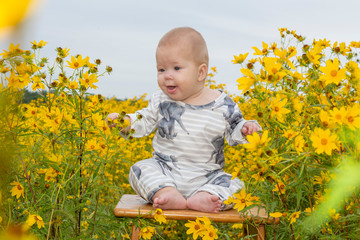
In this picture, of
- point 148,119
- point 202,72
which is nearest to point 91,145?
point 148,119

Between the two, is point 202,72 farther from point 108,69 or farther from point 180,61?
point 108,69

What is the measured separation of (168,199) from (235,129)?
1.89 feet

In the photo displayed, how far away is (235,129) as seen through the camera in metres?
2.19

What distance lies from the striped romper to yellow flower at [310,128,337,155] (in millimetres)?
910

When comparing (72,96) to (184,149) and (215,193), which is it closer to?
(184,149)

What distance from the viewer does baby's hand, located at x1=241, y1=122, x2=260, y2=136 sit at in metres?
2.06

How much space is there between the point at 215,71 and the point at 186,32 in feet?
10.2

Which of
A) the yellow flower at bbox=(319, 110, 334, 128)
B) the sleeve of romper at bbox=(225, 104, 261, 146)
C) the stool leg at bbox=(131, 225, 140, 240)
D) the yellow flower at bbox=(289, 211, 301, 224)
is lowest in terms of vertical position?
the stool leg at bbox=(131, 225, 140, 240)

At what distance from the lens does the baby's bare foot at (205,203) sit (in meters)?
1.87

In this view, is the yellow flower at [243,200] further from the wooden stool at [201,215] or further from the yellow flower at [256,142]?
the yellow flower at [256,142]

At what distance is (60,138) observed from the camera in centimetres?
178

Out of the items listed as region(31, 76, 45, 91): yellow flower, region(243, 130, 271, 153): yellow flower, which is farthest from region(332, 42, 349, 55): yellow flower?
region(31, 76, 45, 91): yellow flower

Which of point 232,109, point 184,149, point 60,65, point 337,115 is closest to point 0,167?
point 337,115

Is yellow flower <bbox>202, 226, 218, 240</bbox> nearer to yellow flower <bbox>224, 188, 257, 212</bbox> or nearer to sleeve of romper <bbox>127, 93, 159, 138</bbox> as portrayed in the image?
yellow flower <bbox>224, 188, 257, 212</bbox>
